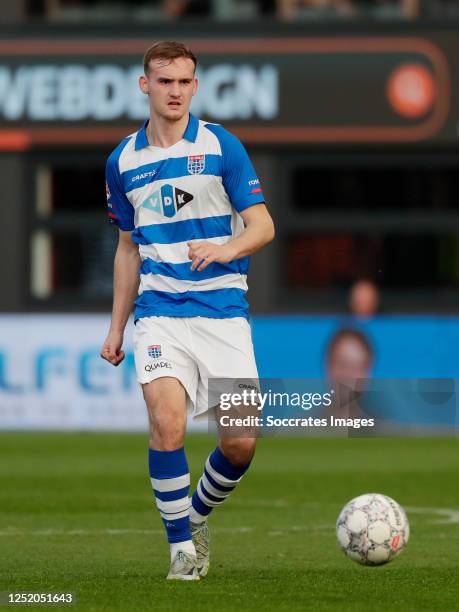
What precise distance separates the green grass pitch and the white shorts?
2.81 feet

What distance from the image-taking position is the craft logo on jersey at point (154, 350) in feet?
25.5

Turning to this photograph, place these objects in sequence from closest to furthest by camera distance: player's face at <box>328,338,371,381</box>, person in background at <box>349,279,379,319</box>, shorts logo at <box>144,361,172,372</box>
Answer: shorts logo at <box>144,361,172,372</box>, player's face at <box>328,338,371,381</box>, person in background at <box>349,279,379,319</box>

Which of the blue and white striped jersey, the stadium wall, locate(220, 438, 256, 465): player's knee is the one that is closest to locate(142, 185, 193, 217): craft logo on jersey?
the blue and white striped jersey

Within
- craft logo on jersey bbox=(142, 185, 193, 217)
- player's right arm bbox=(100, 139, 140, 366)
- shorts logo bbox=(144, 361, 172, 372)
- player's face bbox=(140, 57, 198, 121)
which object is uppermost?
player's face bbox=(140, 57, 198, 121)

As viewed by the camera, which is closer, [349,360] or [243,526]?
[243,526]

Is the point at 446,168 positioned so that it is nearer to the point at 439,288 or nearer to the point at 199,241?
the point at 439,288

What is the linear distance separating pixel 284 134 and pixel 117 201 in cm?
1264

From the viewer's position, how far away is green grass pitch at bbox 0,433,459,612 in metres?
7.28

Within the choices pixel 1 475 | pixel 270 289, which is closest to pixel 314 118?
pixel 270 289

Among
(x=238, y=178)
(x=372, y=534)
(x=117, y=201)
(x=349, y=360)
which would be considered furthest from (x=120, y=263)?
(x=349, y=360)

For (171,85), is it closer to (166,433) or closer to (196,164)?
(196,164)

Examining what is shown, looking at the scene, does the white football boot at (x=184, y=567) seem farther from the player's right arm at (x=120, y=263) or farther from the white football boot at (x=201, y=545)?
the player's right arm at (x=120, y=263)

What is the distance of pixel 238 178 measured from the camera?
7.91 metres

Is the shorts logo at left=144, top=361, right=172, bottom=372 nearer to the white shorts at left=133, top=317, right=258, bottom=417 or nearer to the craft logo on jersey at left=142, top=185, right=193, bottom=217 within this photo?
the white shorts at left=133, top=317, right=258, bottom=417
